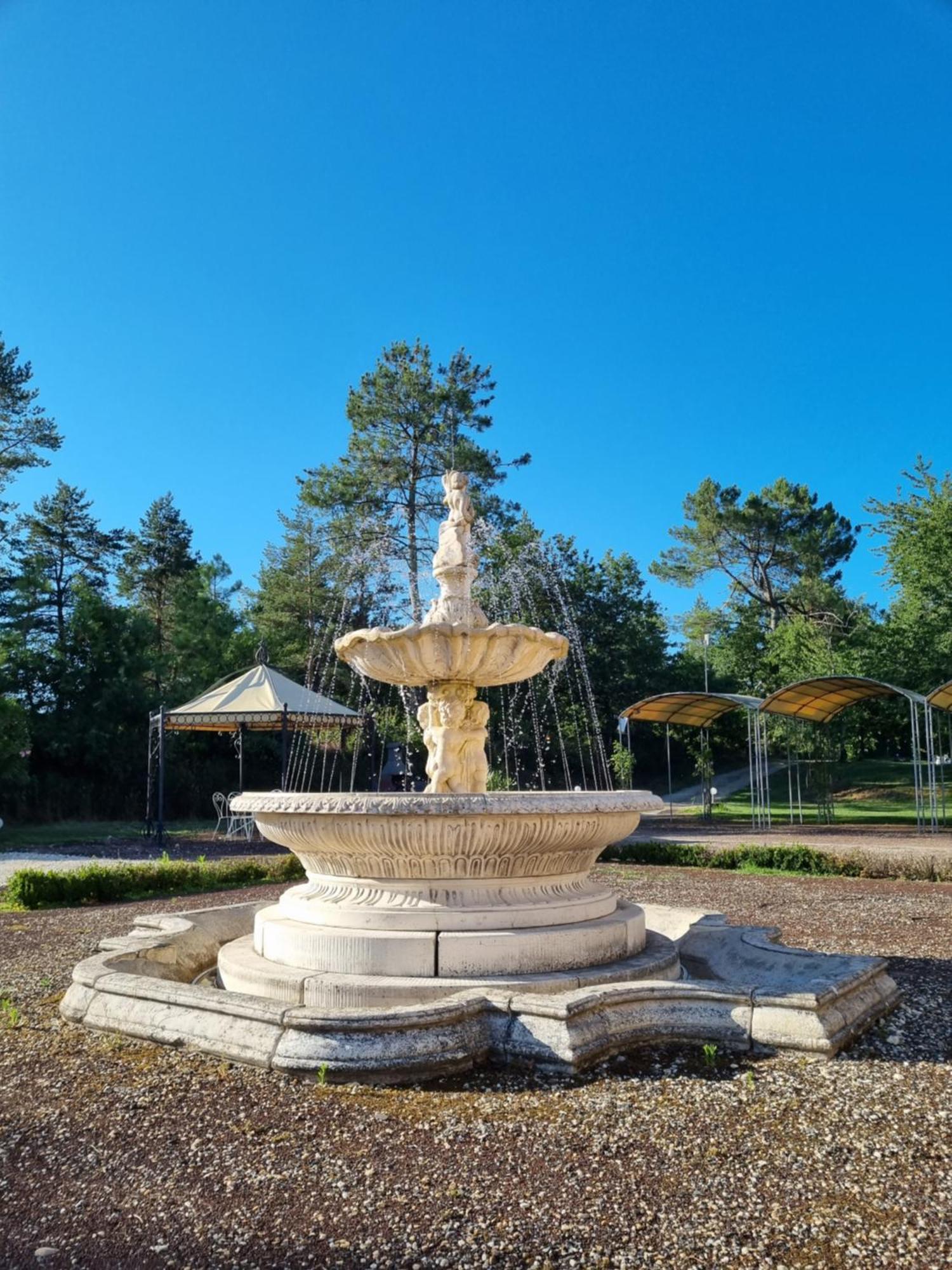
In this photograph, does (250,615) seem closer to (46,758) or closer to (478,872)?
(46,758)

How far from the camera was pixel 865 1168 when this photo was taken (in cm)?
303

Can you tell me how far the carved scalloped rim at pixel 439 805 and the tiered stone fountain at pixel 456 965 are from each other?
0.04 feet

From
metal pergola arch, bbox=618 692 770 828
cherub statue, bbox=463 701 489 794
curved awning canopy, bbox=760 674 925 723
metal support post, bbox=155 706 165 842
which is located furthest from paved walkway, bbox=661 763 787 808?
cherub statue, bbox=463 701 489 794

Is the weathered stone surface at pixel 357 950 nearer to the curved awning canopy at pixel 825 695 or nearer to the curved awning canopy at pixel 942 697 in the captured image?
the curved awning canopy at pixel 825 695

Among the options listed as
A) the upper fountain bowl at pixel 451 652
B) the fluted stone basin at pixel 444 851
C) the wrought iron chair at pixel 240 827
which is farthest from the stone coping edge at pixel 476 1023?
the wrought iron chair at pixel 240 827

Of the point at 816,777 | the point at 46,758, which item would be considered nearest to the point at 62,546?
the point at 46,758

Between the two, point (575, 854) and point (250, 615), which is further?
point (250, 615)

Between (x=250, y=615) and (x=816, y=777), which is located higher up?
(x=250, y=615)

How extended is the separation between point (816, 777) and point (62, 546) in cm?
3140

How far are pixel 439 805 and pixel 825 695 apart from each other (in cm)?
1817

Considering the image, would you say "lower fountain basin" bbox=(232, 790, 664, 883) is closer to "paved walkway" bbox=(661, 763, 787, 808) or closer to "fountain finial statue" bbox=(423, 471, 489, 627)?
"fountain finial statue" bbox=(423, 471, 489, 627)

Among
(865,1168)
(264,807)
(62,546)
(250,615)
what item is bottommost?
(865,1168)

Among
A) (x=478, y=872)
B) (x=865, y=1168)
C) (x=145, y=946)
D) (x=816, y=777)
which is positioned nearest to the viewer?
(x=865, y=1168)

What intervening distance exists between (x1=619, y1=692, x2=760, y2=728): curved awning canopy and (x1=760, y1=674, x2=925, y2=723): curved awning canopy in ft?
2.45
